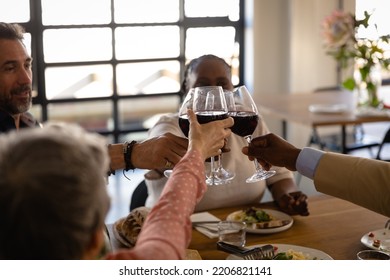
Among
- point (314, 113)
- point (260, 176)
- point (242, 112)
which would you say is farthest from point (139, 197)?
point (314, 113)

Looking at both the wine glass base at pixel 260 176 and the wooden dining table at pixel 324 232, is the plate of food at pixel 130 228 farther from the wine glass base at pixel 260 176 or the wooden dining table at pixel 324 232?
the wine glass base at pixel 260 176

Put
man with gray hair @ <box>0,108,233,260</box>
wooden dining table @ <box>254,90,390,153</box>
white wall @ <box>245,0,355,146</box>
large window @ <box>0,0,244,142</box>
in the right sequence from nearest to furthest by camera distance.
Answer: man with gray hair @ <box>0,108,233,260</box> → wooden dining table @ <box>254,90,390,153</box> → large window @ <box>0,0,244,142</box> → white wall @ <box>245,0,355,146</box>

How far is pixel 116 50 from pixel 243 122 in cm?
361

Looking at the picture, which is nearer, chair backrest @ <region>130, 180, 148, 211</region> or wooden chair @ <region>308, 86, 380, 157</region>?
chair backrest @ <region>130, 180, 148, 211</region>

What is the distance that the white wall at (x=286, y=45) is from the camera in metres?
5.32

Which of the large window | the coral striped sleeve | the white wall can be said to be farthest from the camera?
the white wall

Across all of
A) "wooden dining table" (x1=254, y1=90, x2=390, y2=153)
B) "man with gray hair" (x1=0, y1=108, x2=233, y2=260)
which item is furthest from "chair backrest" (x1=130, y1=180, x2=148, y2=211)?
"wooden dining table" (x1=254, y1=90, x2=390, y2=153)

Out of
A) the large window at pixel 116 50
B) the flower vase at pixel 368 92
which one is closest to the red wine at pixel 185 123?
the flower vase at pixel 368 92

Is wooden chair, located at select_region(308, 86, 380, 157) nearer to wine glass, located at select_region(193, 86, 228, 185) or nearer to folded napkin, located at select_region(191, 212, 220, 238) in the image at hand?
folded napkin, located at select_region(191, 212, 220, 238)

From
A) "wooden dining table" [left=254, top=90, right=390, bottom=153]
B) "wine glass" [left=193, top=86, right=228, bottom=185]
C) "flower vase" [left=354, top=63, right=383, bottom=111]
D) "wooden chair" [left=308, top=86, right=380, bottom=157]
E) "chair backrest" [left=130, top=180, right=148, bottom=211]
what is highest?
"wine glass" [left=193, top=86, right=228, bottom=185]

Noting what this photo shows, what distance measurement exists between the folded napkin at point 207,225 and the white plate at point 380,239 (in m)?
0.41

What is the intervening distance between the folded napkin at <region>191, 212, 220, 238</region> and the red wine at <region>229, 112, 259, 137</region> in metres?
0.39

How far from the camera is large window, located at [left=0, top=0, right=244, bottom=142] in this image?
15.2ft

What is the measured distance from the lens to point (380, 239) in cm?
163
